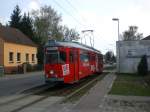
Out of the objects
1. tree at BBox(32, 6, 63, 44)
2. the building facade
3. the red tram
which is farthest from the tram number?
tree at BBox(32, 6, 63, 44)

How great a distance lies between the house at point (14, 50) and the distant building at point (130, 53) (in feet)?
45.2

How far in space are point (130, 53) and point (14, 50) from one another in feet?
53.4

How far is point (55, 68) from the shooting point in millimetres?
25875

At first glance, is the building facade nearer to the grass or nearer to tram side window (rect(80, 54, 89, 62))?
tram side window (rect(80, 54, 89, 62))

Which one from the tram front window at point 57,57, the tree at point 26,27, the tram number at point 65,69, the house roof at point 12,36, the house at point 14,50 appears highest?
the tree at point 26,27

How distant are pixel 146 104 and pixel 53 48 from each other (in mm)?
10036

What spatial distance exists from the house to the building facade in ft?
45.2

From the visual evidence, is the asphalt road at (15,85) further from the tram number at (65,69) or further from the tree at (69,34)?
the tree at (69,34)

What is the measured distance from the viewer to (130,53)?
173ft

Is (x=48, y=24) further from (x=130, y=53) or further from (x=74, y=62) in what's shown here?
(x=74, y=62)

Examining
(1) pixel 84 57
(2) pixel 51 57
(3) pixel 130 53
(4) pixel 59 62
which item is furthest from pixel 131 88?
(3) pixel 130 53

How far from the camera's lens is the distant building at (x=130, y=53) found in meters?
52.2

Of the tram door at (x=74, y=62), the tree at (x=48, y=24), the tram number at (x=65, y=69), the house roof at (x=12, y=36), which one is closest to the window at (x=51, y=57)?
the tram number at (x=65, y=69)

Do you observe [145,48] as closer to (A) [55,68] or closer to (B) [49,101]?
(A) [55,68]
